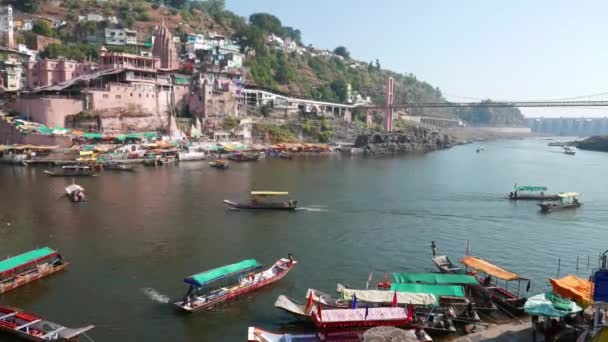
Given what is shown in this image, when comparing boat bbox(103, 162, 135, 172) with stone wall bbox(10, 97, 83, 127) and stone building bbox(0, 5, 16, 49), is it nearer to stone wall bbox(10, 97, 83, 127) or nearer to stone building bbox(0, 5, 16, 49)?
stone wall bbox(10, 97, 83, 127)

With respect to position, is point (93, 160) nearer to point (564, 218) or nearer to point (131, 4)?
point (564, 218)

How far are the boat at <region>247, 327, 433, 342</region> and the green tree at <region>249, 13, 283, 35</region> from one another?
347 feet

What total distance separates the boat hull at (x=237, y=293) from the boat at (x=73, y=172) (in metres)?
25.8

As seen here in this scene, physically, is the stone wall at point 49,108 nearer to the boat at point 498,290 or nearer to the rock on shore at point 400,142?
the rock on shore at point 400,142

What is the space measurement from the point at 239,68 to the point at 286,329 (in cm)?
6568

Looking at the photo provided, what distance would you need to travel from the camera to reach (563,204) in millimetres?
30734

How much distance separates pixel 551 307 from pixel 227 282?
9.73 metres

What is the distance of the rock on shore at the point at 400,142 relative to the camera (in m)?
70.3

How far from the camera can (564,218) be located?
2814 cm

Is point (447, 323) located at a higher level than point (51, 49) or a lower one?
lower

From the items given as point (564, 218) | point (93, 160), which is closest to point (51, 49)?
point (93, 160)

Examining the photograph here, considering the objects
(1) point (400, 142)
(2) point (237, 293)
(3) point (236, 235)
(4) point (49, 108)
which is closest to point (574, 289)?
(2) point (237, 293)

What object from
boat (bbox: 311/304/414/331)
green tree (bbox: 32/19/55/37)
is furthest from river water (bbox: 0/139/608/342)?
green tree (bbox: 32/19/55/37)

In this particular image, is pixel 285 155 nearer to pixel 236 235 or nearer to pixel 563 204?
pixel 563 204
